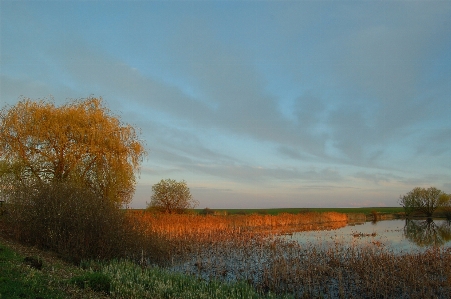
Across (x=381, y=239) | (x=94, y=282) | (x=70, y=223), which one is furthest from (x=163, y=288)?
(x=381, y=239)

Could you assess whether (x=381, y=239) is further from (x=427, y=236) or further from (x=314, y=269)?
(x=314, y=269)

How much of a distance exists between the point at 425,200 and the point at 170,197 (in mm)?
55635

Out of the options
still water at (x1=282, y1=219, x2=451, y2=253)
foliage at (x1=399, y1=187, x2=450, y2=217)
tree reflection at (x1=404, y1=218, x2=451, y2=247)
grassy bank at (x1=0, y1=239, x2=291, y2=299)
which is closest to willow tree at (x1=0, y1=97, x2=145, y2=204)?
grassy bank at (x1=0, y1=239, x2=291, y2=299)

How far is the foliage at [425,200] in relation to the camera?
71062 mm

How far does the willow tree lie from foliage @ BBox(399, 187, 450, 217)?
66041mm

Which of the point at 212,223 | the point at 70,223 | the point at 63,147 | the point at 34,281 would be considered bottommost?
the point at 34,281

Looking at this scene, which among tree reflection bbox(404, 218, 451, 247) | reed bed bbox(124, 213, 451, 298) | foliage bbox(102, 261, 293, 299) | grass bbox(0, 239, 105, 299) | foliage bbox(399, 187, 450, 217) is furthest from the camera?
foliage bbox(399, 187, 450, 217)

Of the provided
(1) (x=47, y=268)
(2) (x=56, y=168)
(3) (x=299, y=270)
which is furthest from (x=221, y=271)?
(2) (x=56, y=168)

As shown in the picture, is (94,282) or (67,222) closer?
(94,282)

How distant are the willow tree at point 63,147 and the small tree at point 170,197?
739 inches

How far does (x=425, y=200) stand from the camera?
72.4 m

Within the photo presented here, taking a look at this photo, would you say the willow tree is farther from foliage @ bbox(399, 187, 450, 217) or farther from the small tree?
foliage @ bbox(399, 187, 450, 217)

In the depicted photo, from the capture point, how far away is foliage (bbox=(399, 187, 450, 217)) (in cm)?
7106

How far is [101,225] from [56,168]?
10.7 m
